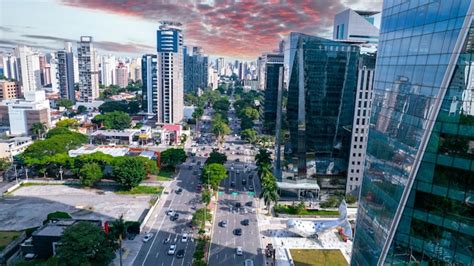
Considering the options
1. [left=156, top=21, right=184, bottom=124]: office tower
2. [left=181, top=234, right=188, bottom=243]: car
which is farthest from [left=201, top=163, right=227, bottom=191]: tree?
[left=156, top=21, right=184, bottom=124]: office tower

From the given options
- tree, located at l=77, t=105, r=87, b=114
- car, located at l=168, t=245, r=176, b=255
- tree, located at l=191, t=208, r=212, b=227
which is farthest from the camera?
tree, located at l=77, t=105, r=87, b=114

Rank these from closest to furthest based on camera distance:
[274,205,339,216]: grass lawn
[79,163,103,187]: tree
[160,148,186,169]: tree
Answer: [274,205,339,216]: grass lawn < [79,163,103,187]: tree < [160,148,186,169]: tree

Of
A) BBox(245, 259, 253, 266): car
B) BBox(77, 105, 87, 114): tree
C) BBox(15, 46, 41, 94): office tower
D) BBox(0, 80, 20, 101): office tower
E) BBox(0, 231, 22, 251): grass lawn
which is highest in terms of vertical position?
BBox(15, 46, 41, 94): office tower

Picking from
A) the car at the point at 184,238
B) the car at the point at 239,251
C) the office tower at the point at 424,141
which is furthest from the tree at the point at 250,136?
the office tower at the point at 424,141

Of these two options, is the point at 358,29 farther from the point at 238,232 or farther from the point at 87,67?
the point at 87,67

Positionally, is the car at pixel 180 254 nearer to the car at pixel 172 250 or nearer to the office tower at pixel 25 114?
the car at pixel 172 250

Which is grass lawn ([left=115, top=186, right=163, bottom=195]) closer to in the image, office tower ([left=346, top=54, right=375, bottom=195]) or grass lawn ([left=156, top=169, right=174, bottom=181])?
grass lawn ([left=156, top=169, right=174, bottom=181])
